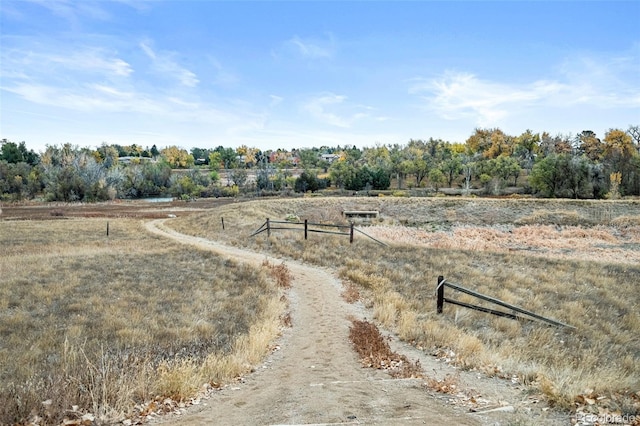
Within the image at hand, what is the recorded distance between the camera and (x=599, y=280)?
21.0 meters

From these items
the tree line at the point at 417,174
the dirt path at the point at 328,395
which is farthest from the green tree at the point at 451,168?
the dirt path at the point at 328,395

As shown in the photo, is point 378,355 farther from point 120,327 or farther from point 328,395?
point 120,327

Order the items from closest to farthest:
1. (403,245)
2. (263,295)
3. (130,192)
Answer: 1. (263,295)
2. (403,245)
3. (130,192)

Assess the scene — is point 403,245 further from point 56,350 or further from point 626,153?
point 626,153

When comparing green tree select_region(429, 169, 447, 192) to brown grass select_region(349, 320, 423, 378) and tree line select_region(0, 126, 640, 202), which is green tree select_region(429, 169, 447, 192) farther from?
brown grass select_region(349, 320, 423, 378)

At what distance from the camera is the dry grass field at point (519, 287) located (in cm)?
910

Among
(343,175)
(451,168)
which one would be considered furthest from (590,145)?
(343,175)

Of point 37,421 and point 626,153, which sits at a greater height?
point 626,153

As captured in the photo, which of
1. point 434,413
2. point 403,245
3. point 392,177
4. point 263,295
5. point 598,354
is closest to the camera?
point 434,413

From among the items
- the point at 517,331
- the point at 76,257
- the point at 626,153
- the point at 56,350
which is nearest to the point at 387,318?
the point at 517,331

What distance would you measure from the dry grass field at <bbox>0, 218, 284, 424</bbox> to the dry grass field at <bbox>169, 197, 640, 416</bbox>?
476cm

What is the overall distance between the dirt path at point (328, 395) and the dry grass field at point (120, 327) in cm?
70

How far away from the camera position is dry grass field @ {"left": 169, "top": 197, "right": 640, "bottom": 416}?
910 centimetres

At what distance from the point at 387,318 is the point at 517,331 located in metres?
4.59
